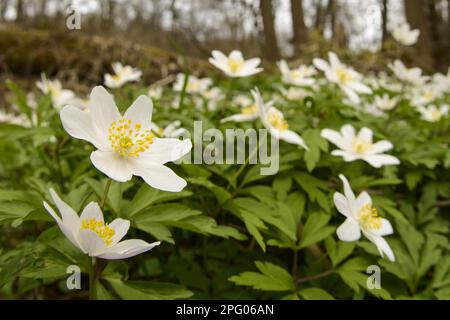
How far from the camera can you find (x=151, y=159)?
3.92 ft

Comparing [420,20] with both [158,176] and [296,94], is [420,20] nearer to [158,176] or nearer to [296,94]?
[296,94]

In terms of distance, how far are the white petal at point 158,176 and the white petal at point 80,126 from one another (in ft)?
0.38

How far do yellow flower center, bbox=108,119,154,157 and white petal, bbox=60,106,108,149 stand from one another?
3 cm

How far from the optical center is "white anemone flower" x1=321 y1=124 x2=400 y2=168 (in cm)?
171

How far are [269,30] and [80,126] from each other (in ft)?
18.0

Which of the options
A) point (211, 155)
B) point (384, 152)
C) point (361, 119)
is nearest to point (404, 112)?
point (361, 119)

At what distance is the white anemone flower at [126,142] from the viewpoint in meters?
1.08

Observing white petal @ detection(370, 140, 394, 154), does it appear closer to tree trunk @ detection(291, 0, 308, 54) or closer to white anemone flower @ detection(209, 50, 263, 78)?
white anemone flower @ detection(209, 50, 263, 78)

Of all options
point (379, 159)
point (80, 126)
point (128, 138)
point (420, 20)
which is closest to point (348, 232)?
point (379, 159)

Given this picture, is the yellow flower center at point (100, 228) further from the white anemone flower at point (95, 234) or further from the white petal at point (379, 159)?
the white petal at point (379, 159)

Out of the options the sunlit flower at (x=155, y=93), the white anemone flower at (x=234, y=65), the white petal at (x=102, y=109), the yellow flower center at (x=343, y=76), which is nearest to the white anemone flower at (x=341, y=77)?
the yellow flower center at (x=343, y=76)

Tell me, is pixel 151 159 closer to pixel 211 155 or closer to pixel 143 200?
pixel 143 200

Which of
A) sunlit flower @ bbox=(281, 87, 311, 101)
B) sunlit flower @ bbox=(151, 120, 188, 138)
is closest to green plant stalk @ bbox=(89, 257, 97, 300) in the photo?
sunlit flower @ bbox=(151, 120, 188, 138)
